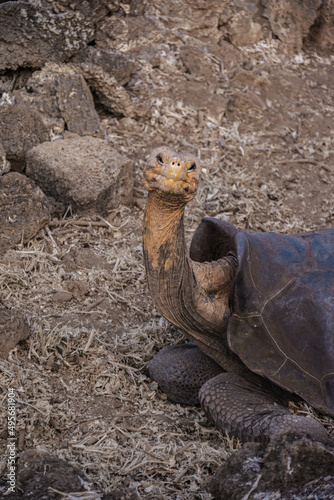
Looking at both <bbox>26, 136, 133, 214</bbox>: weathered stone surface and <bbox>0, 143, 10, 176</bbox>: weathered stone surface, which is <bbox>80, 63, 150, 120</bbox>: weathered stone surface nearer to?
<bbox>26, 136, 133, 214</bbox>: weathered stone surface

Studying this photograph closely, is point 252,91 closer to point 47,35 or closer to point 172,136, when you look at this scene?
point 172,136

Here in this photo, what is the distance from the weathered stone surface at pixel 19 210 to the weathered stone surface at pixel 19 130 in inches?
22.3

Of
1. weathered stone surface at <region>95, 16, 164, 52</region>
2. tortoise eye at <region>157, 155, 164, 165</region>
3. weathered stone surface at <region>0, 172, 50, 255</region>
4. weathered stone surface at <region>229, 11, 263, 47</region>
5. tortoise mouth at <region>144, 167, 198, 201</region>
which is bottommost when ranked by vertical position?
weathered stone surface at <region>0, 172, 50, 255</region>

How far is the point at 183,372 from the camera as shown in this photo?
3139mm

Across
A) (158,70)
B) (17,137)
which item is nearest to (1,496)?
(17,137)

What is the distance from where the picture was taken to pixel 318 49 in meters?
7.64

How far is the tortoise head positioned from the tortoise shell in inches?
27.3

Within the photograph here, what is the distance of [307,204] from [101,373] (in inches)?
123

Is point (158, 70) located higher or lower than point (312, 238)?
lower

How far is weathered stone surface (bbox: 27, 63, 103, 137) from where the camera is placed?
538 centimetres

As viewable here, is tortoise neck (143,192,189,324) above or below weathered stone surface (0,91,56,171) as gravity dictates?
above

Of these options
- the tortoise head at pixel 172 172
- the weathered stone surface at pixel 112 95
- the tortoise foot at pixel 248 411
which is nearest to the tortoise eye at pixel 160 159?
the tortoise head at pixel 172 172

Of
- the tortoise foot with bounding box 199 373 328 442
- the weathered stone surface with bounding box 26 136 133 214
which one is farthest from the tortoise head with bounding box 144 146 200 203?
the weathered stone surface with bounding box 26 136 133 214

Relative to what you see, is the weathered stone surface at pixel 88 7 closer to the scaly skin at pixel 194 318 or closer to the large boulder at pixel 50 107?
the large boulder at pixel 50 107
